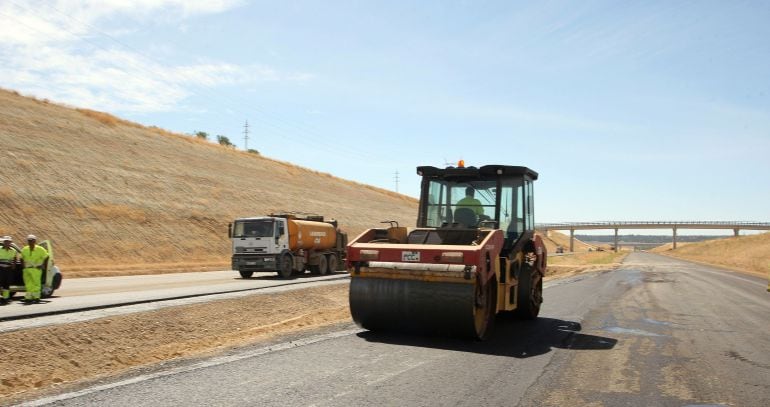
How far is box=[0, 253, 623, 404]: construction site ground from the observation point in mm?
7660

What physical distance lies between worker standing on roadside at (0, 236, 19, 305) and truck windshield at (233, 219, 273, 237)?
35.1ft

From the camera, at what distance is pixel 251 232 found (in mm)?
23984

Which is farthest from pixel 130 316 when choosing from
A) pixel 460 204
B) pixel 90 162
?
pixel 90 162

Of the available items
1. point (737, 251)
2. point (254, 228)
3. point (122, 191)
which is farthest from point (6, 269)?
point (737, 251)

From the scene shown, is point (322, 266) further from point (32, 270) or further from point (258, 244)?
point (32, 270)

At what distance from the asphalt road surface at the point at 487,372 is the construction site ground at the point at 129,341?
28.4 inches

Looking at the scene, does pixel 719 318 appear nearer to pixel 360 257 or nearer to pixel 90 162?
pixel 360 257

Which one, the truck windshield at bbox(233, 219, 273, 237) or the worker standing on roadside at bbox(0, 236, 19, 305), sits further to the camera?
the truck windshield at bbox(233, 219, 273, 237)

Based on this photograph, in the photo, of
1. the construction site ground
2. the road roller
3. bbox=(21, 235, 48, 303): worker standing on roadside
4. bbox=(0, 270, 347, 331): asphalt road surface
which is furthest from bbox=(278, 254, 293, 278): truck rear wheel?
the road roller

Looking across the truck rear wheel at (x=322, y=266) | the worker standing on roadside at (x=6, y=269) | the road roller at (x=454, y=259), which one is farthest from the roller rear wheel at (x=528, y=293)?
the truck rear wheel at (x=322, y=266)

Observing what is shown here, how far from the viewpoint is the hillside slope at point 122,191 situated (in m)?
28.6

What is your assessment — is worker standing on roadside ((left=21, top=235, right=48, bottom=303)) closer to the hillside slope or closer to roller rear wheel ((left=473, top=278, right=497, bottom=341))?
roller rear wheel ((left=473, top=278, right=497, bottom=341))

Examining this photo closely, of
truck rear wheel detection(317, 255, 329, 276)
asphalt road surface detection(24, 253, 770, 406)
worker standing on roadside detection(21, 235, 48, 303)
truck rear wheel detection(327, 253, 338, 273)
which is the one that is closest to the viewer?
asphalt road surface detection(24, 253, 770, 406)

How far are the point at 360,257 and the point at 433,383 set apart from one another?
3.00 m
